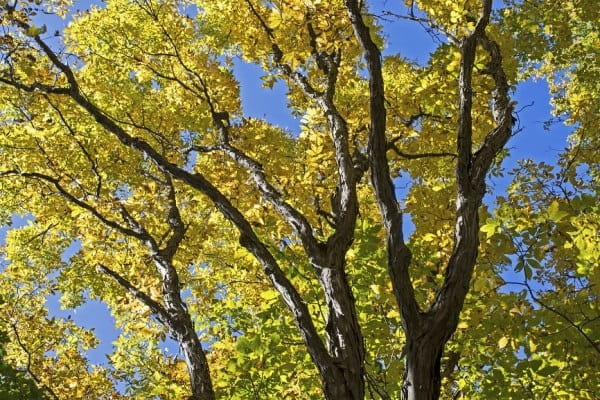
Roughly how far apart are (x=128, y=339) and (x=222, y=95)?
5871 millimetres

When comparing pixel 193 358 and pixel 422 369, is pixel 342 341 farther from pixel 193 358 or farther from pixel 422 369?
pixel 193 358

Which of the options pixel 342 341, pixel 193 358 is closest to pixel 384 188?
pixel 342 341

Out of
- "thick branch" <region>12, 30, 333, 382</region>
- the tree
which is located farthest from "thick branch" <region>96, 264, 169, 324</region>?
"thick branch" <region>12, 30, 333, 382</region>

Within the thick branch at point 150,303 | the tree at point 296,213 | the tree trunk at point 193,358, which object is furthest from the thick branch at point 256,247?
the thick branch at point 150,303

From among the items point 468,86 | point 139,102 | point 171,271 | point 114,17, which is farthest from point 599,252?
point 114,17

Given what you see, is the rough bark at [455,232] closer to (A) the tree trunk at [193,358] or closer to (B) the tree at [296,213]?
(B) the tree at [296,213]

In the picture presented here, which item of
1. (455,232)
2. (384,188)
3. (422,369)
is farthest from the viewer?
(384,188)

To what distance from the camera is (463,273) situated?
396 centimetres

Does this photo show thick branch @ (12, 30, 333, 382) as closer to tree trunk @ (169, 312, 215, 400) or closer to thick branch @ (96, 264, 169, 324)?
tree trunk @ (169, 312, 215, 400)

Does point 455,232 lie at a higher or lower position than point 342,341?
higher

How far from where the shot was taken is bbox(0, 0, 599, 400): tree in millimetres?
4469

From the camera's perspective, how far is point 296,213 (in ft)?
17.3

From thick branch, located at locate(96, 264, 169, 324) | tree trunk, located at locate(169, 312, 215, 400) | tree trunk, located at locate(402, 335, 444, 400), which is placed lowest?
tree trunk, located at locate(402, 335, 444, 400)

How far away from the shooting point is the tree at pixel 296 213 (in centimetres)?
447
